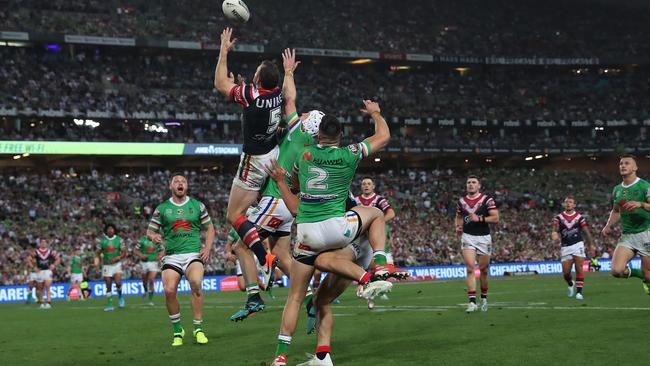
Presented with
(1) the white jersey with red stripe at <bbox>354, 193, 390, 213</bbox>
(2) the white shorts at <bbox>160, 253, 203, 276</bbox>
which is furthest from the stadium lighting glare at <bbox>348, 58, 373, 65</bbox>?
(2) the white shorts at <bbox>160, 253, 203, 276</bbox>

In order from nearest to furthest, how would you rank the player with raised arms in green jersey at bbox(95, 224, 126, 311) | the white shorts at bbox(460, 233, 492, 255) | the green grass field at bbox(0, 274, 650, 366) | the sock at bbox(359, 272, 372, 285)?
the sock at bbox(359, 272, 372, 285)
the green grass field at bbox(0, 274, 650, 366)
the white shorts at bbox(460, 233, 492, 255)
the player with raised arms in green jersey at bbox(95, 224, 126, 311)

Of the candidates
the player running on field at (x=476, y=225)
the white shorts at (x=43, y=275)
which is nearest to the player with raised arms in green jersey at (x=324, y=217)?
the player running on field at (x=476, y=225)

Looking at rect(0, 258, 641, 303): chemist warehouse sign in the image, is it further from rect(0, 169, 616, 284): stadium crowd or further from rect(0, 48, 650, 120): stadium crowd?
rect(0, 48, 650, 120): stadium crowd

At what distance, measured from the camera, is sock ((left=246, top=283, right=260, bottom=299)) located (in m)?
10.9

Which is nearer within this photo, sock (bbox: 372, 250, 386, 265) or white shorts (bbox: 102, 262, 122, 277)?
sock (bbox: 372, 250, 386, 265)

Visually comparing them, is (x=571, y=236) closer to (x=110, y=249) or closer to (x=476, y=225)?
(x=476, y=225)

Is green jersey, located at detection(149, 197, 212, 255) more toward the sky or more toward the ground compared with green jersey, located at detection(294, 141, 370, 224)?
more toward the ground

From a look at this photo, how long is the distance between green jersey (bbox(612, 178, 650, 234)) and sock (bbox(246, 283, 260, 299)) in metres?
7.33

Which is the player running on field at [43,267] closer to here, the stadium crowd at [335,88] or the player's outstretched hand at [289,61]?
the player's outstretched hand at [289,61]

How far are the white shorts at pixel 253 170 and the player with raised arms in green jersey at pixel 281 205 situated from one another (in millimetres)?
202

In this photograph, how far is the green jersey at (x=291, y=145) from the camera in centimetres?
1120

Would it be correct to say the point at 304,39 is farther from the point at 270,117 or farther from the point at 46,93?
the point at 270,117

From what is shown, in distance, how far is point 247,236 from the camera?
11.3 m

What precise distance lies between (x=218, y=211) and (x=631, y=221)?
40423 millimetres
